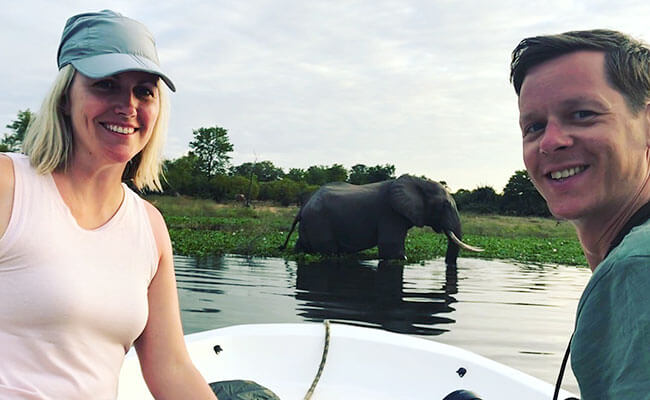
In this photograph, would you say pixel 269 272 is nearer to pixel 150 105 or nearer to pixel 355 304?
pixel 355 304

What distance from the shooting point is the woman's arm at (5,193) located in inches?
51.8

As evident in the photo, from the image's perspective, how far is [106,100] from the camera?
1.41m

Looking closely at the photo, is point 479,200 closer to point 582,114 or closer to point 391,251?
point 391,251

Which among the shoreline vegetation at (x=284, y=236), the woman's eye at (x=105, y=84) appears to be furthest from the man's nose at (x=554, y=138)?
the shoreline vegetation at (x=284, y=236)

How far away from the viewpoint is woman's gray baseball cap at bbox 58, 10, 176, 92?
1363 mm

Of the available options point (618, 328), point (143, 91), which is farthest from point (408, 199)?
point (618, 328)

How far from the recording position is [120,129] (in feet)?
4.68

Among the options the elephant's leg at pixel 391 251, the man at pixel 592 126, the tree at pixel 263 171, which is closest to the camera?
the man at pixel 592 126

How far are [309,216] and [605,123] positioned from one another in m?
10.9

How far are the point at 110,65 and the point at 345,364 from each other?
2.06m

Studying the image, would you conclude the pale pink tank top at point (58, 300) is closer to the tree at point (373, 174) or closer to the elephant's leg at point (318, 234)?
the elephant's leg at point (318, 234)

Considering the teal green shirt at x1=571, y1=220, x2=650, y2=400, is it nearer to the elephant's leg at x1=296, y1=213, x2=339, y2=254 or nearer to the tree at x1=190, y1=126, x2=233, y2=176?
the elephant's leg at x1=296, y1=213, x2=339, y2=254

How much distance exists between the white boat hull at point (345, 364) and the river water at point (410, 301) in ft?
5.17

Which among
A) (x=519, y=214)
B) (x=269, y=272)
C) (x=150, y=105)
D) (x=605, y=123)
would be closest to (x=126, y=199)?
(x=150, y=105)
